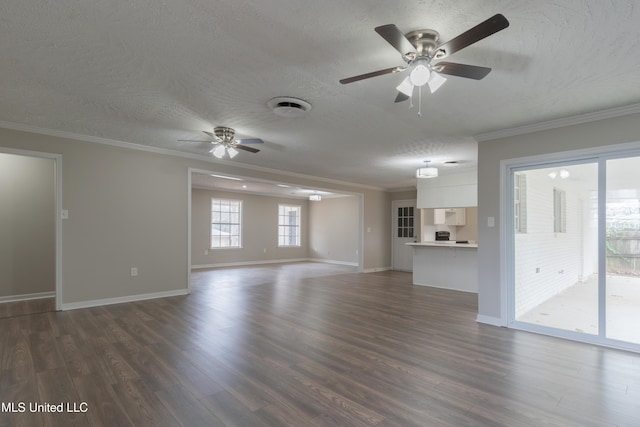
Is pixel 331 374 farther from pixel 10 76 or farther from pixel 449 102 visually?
pixel 10 76

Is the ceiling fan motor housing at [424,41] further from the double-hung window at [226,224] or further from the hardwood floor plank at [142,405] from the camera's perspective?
the double-hung window at [226,224]

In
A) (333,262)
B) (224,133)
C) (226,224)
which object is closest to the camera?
(224,133)

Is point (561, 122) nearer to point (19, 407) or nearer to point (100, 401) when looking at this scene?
point (100, 401)

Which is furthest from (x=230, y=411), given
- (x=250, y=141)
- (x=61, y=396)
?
(x=250, y=141)

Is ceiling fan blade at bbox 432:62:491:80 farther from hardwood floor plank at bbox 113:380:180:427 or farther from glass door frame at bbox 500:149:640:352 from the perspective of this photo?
hardwood floor plank at bbox 113:380:180:427

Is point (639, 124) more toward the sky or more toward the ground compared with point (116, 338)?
more toward the sky

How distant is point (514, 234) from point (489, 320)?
3.76 feet

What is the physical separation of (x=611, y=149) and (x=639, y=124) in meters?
0.31

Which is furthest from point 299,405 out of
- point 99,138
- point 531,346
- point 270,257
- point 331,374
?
point 270,257

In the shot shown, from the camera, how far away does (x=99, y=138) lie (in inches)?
187

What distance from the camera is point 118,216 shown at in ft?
16.5

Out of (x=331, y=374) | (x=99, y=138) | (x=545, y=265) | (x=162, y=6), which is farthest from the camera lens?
(x=99, y=138)

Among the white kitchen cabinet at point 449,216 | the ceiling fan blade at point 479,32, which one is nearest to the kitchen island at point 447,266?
the white kitchen cabinet at point 449,216

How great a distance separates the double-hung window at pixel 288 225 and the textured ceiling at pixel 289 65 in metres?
7.27
